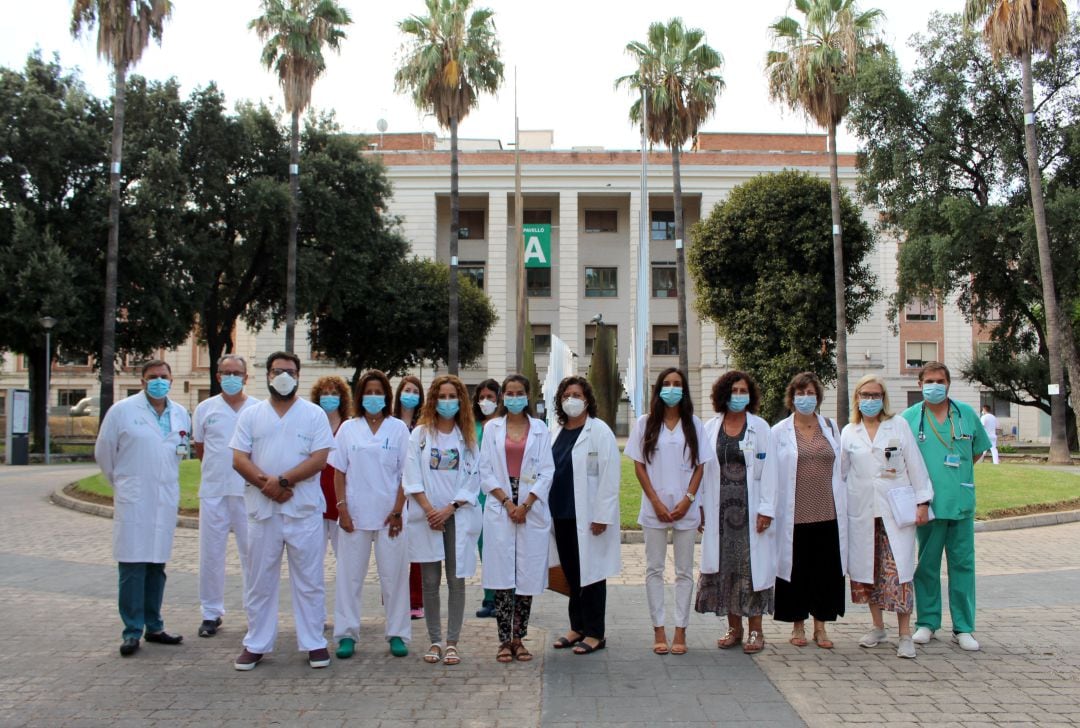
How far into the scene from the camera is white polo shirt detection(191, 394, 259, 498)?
7434 millimetres

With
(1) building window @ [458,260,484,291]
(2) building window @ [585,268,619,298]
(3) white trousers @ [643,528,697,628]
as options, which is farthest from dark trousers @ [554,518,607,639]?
(2) building window @ [585,268,619,298]

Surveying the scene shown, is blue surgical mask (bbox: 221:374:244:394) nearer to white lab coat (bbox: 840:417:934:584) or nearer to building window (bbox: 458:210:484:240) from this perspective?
white lab coat (bbox: 840:417:934:584)

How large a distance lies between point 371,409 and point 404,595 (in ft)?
4.39

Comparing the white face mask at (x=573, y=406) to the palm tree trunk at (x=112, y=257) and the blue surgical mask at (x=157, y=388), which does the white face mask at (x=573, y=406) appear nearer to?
the blue surgical mask at (x=157, y=388)

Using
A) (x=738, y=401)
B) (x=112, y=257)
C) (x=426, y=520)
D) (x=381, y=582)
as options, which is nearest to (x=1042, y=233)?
(x=738, y=401)

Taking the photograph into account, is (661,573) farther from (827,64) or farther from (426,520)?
(827,64)

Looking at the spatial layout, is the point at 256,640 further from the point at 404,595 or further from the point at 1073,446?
the point at 1073,446

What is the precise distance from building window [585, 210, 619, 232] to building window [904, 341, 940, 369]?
18507 millimetres

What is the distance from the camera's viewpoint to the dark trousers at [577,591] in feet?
21.5

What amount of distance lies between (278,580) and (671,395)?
119 inches

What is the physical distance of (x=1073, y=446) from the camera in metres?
Result: 41.0

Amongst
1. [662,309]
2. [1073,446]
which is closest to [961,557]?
[1073,446]

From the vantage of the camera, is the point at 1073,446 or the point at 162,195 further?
the point at 1073,446

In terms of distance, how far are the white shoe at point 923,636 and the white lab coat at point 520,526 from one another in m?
2.75
